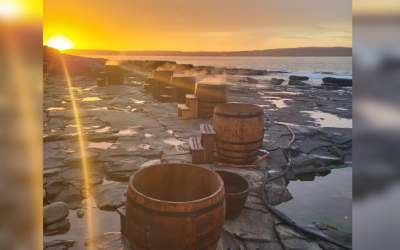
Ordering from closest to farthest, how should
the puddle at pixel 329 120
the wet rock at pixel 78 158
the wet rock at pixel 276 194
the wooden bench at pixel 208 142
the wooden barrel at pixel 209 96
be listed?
the wet rock at pixel 276 194 → the wooden bench at pixel 208 142 → the wet rock at pixel 78 158 → the wooden barrel at pixel 209 96 → the puddle at pixel 329 120

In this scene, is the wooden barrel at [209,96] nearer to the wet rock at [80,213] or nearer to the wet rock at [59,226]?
the wet rock at [80,213]

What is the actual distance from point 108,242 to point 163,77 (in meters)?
14.3

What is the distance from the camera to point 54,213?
441 centimetres

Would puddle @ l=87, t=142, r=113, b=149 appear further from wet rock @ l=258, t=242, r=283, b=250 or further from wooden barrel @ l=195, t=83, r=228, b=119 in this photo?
wet rock @ l=258, t=242, r=283, b=250

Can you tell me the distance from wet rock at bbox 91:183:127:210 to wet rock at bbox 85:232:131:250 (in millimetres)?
850

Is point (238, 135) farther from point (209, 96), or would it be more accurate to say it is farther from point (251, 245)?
point (209, 96)

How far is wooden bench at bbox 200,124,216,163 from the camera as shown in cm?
653

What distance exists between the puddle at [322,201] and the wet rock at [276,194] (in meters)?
0.09

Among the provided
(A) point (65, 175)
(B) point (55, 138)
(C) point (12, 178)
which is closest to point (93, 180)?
(A) point (65, 175)

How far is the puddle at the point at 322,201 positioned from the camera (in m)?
A: 4.90

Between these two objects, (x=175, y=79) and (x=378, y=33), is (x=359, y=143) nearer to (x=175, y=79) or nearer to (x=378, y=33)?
(x=378, y=33)

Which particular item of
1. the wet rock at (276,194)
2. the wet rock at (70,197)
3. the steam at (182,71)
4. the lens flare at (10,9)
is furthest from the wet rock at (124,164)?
the steam at (182,71)

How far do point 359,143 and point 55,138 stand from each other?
8743 millimetres

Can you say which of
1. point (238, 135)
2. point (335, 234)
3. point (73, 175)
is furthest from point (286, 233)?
point (73, 175)
